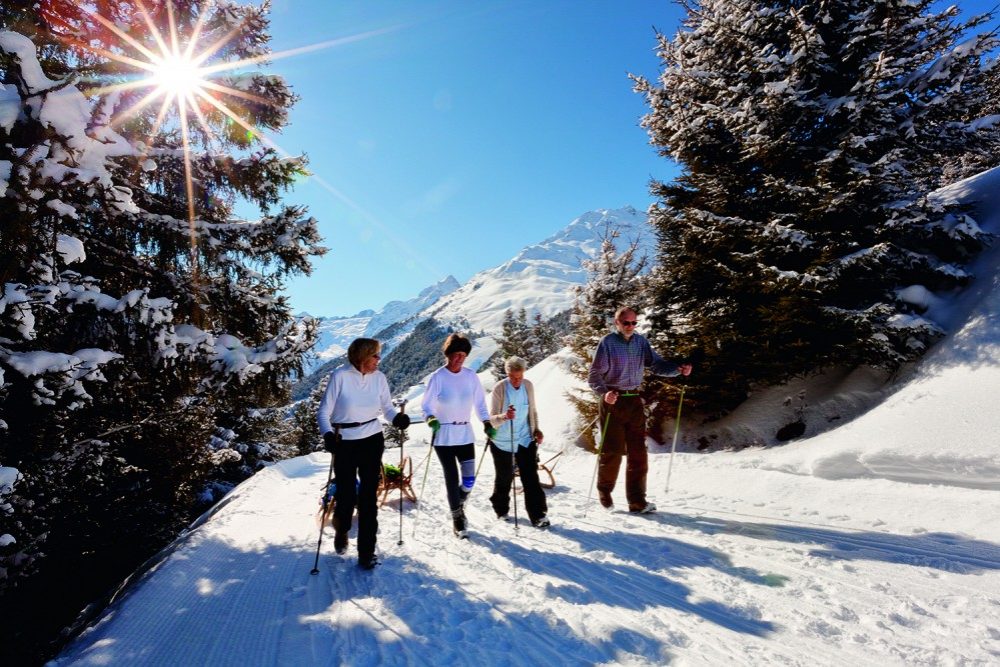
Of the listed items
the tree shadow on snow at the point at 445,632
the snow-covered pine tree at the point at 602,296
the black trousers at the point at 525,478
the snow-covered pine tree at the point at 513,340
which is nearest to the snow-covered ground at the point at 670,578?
the tree shadow on snow at the point at 445,632

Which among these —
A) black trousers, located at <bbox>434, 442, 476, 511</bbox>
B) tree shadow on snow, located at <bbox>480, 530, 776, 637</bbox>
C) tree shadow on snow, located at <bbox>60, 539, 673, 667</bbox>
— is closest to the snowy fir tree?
tree shadow on snow, located at <bbox>60, 539, 673, 667</bbox>

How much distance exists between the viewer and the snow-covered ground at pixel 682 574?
115 inches

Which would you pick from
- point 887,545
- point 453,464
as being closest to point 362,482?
point 453,464

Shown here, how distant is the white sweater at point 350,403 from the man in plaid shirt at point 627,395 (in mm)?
2653

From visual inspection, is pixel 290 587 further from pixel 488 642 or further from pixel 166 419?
pixel 166 419

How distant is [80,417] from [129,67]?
4489 millimetres

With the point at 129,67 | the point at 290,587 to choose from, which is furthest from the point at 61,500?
the point at 129,67

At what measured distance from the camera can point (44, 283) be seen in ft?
14.5

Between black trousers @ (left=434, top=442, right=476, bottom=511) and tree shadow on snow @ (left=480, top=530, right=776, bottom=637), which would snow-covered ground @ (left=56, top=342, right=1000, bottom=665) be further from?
black trousers @ (left=434, top=442, right=476, bottom=511)

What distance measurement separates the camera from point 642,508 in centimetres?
571

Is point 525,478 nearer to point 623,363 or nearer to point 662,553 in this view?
point 662,553

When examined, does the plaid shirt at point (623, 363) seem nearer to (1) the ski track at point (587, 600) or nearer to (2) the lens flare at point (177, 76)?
(1) the ski track at point (587, 600)

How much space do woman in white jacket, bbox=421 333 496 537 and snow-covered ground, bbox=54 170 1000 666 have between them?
21.7 inches

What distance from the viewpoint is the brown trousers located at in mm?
5648
